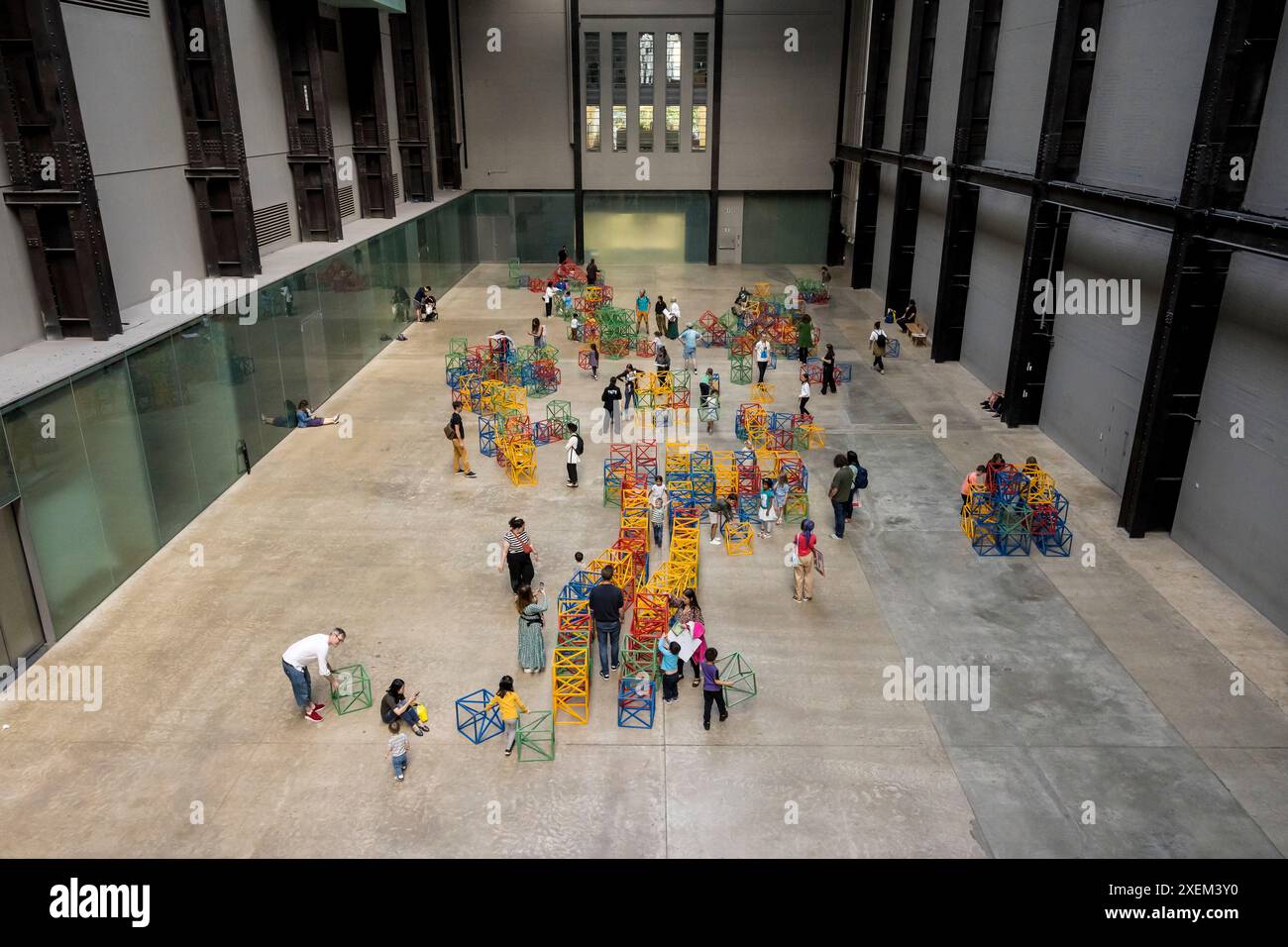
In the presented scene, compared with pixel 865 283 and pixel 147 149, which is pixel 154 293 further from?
pixel 865 283

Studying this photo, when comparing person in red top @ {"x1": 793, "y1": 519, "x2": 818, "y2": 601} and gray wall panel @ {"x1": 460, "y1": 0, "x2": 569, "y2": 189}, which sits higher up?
gray wall panel @ {"x1": 460, "y1": 0, "x2": 569, "y2": 189}

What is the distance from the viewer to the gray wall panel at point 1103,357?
17.0m

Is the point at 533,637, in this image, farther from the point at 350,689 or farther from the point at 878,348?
the point at 878,348

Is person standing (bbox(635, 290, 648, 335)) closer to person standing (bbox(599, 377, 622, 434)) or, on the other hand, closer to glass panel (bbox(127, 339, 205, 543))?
person standing (bbox(599, 377, 622, 434))

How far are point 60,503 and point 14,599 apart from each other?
4.95ft

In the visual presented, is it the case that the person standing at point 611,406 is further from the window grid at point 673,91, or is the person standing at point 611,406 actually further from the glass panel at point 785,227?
the glass panel at point 785,227

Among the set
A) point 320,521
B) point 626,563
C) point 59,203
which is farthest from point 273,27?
point 626,563

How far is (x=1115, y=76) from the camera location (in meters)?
18.2

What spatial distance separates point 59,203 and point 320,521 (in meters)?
6.65

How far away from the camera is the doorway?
1155 cm

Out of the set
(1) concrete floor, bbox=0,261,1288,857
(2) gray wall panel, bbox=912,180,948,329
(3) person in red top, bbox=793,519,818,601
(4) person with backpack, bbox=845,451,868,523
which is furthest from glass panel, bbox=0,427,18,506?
(2) gray wall panel, bbox=912,180,948,329

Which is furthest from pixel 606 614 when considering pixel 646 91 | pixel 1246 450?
pixel 646 91

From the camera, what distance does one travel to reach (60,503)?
496 inches

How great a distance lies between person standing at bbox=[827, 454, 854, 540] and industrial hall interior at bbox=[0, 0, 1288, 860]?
9 cm
